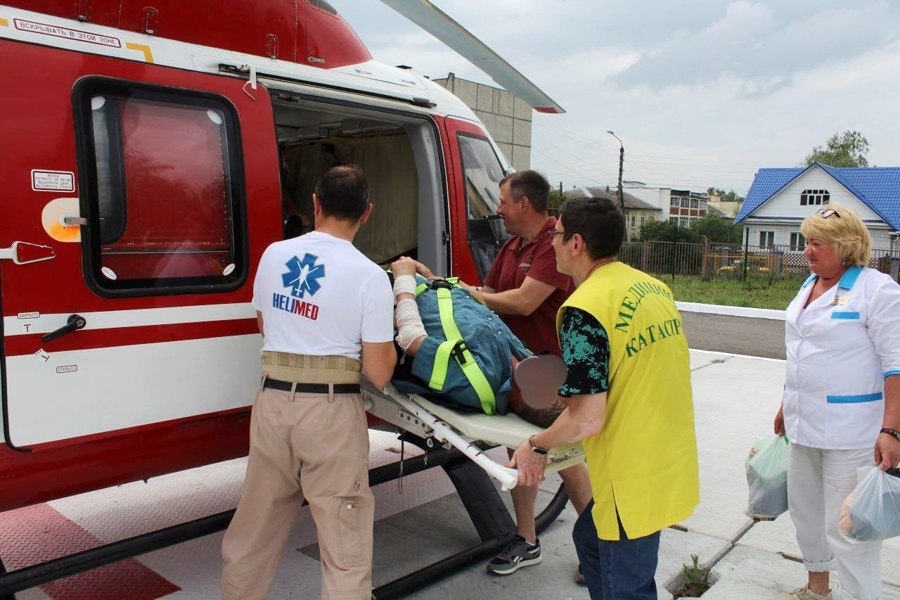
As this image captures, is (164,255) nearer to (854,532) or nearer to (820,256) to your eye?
(820,256)

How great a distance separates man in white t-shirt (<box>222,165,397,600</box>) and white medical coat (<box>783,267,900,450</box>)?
1859 mm

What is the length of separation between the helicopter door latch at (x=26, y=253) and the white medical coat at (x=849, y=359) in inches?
121

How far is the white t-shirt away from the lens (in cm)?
271

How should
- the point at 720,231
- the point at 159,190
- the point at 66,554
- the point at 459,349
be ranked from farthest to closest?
the point at 720,231
the point at 66,554
the point at 159,190
the point at 459,349

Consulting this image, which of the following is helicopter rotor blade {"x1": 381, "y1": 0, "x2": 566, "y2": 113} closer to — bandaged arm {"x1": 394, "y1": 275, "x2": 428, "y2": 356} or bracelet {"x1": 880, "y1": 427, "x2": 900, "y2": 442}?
bandaged arm {"x1": 394, "y1": 275, "x2": 428, "y2": 356}


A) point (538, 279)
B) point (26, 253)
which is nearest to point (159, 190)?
point (26, 253)

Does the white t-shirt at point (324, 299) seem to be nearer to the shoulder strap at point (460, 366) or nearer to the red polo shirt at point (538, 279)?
the shoulder strap at point (460, 366)

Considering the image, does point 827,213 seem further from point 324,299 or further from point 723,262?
point 723,262

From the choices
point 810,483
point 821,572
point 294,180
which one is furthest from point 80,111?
point 821,572

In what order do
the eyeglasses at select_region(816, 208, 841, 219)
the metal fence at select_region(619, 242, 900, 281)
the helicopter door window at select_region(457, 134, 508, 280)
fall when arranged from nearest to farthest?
the eyeglasses at select_region(816, 208, 841, 219) → the helicopter door window at select_region(457, 134, 508, 280) → the metal fence at select_region(619, 242, 900, 281)

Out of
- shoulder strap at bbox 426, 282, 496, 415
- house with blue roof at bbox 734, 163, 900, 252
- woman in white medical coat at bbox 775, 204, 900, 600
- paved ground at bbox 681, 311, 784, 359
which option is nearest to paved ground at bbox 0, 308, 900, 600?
woman in white medical coat at bbox 775, 204, 900, 600

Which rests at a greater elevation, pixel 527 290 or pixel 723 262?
pixel 527 290

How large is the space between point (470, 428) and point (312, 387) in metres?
0.61

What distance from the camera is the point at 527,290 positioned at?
3504mm
